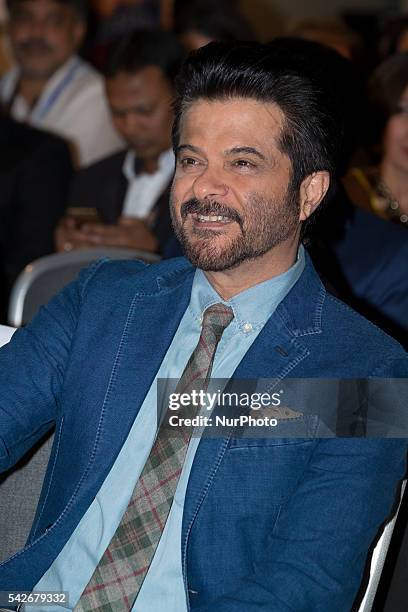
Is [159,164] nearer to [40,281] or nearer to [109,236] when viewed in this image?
[109,236]

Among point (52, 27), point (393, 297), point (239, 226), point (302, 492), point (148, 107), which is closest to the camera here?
point (302, 492)

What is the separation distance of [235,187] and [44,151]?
2316mm

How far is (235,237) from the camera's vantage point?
1.43 m

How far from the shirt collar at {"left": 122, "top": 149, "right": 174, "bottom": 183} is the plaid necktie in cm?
225

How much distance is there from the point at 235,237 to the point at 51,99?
3.40m

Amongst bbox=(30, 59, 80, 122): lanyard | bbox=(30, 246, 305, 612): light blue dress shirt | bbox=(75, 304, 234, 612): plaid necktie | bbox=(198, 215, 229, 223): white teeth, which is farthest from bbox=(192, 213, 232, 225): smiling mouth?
bbox=(30, 59, 80, 122): lanyard

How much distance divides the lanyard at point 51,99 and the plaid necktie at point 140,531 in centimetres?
343

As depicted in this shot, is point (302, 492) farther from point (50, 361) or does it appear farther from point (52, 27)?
point (52, 27)

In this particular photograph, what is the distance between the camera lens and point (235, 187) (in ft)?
4.71

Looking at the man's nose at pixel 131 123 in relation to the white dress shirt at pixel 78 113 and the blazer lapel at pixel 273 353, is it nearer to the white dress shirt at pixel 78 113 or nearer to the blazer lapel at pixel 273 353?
the white dress shirt at pixel 78 113

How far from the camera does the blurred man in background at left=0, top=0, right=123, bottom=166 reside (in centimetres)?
444

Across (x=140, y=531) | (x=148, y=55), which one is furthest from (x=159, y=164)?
(x=140, y=531)

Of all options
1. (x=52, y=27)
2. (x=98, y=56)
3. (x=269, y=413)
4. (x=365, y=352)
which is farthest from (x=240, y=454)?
(x=98, y=56)

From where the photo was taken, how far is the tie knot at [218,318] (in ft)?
4.78
